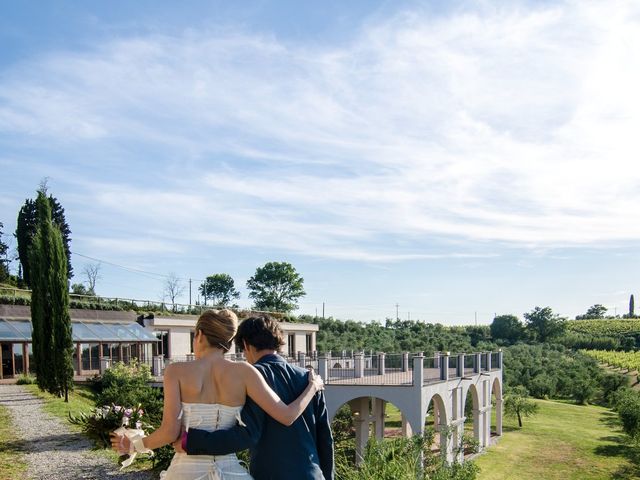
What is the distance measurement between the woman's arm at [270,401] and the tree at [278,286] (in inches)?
2777

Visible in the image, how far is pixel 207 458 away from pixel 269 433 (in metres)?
0.37

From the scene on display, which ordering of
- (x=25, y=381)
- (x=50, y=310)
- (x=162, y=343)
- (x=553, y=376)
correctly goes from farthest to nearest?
1. (x=553, y=376)
2. (x=162, y=343)
3. (x=25, y=381)
4. (x=50, y=310)

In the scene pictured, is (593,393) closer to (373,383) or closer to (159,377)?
(373,383)

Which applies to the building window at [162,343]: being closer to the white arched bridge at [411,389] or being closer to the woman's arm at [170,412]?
the white arched bridge at [411,389]

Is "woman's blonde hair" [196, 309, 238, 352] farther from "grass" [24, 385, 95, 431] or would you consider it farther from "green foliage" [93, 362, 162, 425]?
"grass" [24, 385, 95, 431]

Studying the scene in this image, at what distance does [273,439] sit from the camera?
3.09 meters

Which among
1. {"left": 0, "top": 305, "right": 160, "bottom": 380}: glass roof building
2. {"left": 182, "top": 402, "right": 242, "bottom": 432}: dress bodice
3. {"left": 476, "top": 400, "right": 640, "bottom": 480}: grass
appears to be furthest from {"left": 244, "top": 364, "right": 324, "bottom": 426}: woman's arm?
{"left": 0, "top": 305, "right": 160, "bottom": 380}: glass roof building

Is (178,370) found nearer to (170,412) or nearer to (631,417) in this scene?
(170,412)

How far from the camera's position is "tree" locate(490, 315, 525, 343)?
2675 inches

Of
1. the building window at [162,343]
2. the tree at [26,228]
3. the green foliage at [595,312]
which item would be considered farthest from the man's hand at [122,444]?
the green foliage at [595,312]

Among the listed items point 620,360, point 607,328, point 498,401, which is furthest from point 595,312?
point 498,401

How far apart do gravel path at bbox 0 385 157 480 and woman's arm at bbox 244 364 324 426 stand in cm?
728

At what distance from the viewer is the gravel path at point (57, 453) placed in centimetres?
950

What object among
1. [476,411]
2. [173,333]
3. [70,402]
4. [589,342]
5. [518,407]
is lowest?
[589,342]
